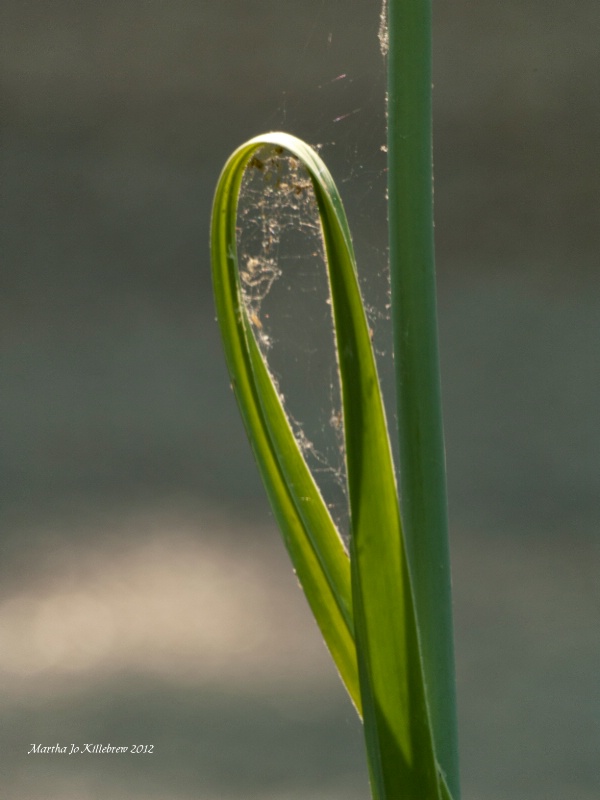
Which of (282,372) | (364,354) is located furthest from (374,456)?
(282,372)

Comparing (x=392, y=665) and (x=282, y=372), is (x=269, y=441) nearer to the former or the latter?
(x=392, y=665)

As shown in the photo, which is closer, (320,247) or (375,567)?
(375,567)

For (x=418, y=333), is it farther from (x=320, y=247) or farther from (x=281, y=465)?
(x=320, y=247)

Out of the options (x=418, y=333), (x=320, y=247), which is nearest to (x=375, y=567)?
(x=418, y=333)

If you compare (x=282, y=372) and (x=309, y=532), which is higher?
(x=309, y=532)

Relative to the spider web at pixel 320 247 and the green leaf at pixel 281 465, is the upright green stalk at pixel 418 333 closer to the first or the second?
the green leaf at pixel 281 465

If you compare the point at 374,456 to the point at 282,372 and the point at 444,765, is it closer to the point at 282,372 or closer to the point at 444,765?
the point at 444,765

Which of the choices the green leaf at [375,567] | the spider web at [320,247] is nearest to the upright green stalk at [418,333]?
the green leaf at [375,567]

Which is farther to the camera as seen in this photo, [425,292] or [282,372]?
[282,372]
